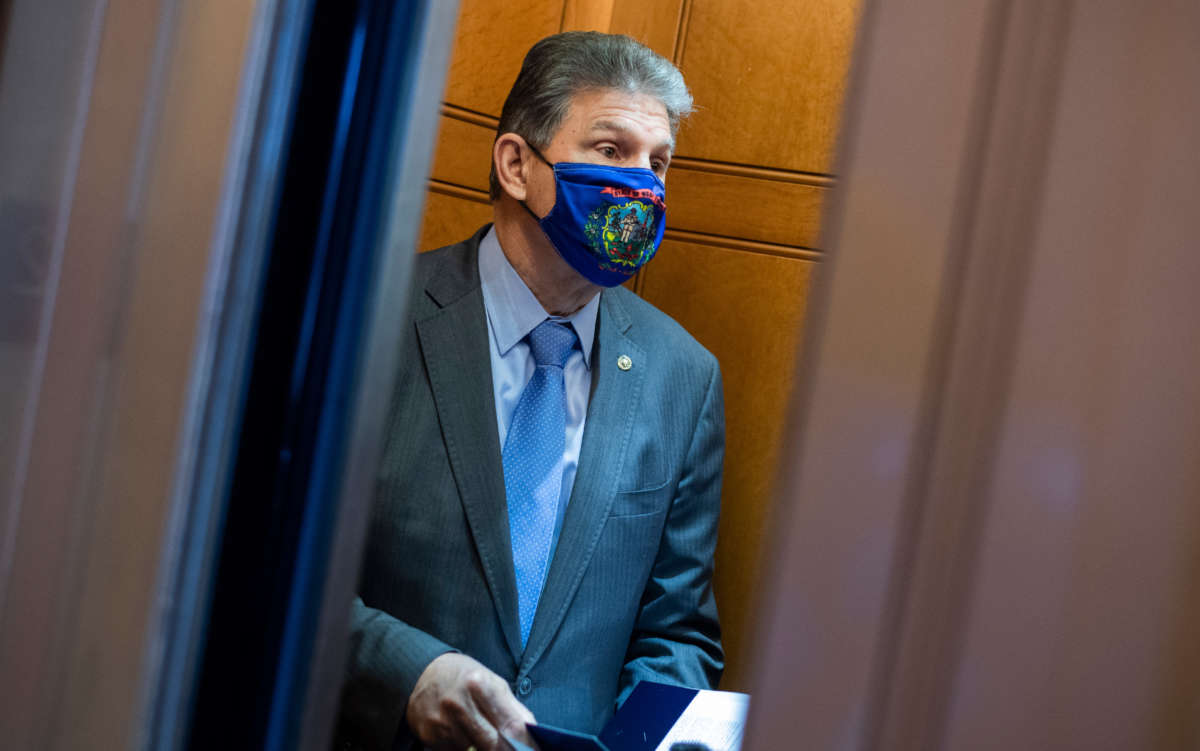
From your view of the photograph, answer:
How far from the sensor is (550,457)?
1772mm

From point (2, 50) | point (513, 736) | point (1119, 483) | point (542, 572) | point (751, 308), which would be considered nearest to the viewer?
point (1119, 483)

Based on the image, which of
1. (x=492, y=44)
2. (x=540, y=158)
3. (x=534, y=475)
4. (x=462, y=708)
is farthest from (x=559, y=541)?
(x=492, y=44)

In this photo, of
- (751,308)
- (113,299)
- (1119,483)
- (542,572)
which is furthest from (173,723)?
(751,308)

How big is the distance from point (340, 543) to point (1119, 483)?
0.57 metres

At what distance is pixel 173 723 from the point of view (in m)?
0.87

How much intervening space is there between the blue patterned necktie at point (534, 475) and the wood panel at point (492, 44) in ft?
3.55

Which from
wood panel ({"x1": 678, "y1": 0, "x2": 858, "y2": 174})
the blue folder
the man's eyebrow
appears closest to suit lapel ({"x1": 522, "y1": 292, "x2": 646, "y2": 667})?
the blue folder

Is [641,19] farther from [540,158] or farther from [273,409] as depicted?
[273,409]

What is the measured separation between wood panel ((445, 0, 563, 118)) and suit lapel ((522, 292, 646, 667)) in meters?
0.96

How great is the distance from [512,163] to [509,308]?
0.35 m

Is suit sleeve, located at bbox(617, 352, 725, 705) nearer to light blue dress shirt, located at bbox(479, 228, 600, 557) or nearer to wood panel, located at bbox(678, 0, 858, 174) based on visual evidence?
light blue dress shirt, located at bbox(479, 228, 600, 557)

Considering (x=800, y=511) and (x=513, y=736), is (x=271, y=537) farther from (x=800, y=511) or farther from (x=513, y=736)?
(x=513, y=736)

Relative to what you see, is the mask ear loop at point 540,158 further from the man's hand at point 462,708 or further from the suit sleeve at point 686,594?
the man's hand at point 462,708

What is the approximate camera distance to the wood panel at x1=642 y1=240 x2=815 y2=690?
246 cm
